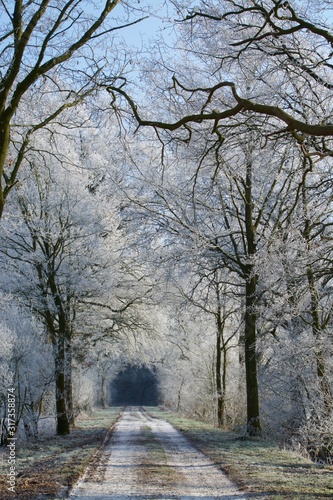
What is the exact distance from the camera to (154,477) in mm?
8297

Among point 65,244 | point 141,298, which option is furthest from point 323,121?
point 141,298

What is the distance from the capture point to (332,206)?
1262 cm

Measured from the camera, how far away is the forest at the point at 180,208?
26.6 feet

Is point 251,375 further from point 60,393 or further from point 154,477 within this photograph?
point 154,477

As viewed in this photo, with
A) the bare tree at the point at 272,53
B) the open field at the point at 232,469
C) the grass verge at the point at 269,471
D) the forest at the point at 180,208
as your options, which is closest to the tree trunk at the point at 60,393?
the forest at the point at 180,208

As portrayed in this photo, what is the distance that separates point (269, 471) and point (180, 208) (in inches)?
305

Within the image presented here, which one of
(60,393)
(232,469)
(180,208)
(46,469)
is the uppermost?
(180,208)

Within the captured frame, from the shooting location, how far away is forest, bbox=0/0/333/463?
8.12 meters

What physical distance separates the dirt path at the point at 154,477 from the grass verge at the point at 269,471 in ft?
0.88

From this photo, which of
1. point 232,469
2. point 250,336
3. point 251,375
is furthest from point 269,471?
point 250,336

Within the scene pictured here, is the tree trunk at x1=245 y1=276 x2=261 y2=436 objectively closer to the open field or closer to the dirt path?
the open field

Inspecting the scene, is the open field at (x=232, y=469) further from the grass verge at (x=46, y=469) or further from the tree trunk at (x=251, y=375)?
the tree trunk at (x=251, y=375)

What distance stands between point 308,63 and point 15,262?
12.6 m

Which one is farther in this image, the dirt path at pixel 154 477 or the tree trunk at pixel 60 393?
the tree trunk at pixel 60 393
